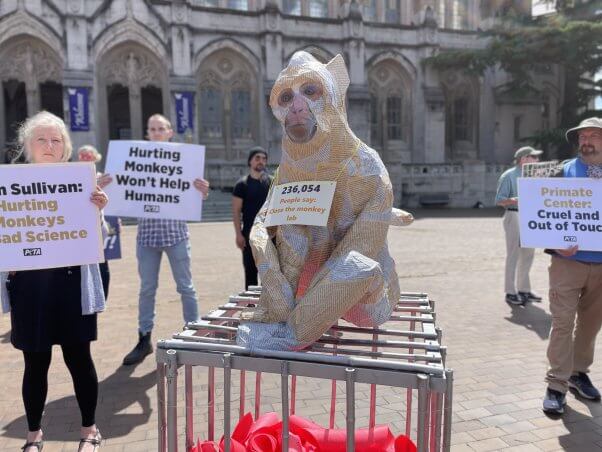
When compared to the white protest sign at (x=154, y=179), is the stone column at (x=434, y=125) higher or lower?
higher

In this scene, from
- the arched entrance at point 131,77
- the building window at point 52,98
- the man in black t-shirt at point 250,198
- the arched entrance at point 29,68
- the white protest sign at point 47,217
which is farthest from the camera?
the building window at point 52,98

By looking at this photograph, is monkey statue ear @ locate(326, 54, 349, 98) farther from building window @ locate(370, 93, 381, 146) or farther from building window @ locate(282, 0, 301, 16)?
building window @ locate(282, 0, 301, 16)

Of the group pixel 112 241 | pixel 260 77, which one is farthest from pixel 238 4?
pixel 112 241

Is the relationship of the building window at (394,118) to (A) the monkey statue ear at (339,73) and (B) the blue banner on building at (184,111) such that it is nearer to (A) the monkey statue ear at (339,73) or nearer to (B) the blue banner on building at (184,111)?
(B) the blue banner on building at (184,111)

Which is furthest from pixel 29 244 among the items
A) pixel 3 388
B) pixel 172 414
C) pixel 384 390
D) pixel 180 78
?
pixel 180 78

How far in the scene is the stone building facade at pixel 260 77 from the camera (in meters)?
23.2

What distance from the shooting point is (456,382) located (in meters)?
4.30

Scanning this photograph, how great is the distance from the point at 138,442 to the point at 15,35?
80.5 ft

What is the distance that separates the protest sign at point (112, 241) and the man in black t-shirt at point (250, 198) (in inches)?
51.1

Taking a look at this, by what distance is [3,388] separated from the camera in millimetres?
4227

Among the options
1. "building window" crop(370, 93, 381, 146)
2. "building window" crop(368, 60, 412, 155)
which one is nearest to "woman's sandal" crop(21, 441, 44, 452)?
"building window" crop(368, 60, 412, 155)

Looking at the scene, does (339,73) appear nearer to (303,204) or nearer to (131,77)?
(303,204)

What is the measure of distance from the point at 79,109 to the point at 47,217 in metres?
22.7

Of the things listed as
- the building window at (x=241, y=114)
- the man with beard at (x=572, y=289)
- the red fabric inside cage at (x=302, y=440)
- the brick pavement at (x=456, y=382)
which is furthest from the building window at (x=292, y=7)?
the red fabric inside cage at (x=302, y=440)
